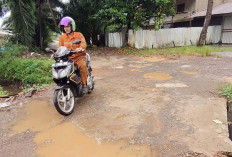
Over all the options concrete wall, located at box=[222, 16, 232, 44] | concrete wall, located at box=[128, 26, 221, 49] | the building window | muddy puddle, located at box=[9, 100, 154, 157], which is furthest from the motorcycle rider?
the building window

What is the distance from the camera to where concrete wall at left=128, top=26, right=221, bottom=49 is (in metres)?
12.8

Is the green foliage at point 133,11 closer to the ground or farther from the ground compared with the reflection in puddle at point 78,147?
farther from the ground

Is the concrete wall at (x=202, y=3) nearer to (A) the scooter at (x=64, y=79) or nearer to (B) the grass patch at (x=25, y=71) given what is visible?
(B) the grass patch at (x=25, y=71)

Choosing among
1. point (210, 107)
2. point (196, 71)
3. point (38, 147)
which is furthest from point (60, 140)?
point (196, 71)

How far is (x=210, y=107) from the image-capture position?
3.55m

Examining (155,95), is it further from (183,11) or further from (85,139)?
(183,11)

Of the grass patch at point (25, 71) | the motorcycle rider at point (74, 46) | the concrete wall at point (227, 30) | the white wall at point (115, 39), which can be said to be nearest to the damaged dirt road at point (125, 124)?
the motorcycle rider at point (74, 46)

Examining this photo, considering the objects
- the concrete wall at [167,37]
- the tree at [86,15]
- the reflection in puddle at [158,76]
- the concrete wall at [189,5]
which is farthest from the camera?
the concrete wall at [189,5]

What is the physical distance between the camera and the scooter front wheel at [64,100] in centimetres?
324

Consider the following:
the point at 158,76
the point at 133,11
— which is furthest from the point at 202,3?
Answer: the point at 158,76

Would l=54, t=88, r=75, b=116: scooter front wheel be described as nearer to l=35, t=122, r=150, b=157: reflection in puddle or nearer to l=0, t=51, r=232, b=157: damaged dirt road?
l=0, t=51, r=232, b=157: damaged dirt road

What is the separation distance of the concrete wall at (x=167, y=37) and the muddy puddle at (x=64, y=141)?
400 inches

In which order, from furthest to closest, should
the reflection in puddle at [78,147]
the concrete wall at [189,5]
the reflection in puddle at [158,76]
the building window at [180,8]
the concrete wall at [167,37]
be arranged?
the building window at [180,8] < the concrete wall at [189,5] < the concrete wall at [167,37] < the reflection in puddle at [158,76] < the reflection in puddle at [78,147]

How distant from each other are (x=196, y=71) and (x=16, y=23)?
9249 mm
